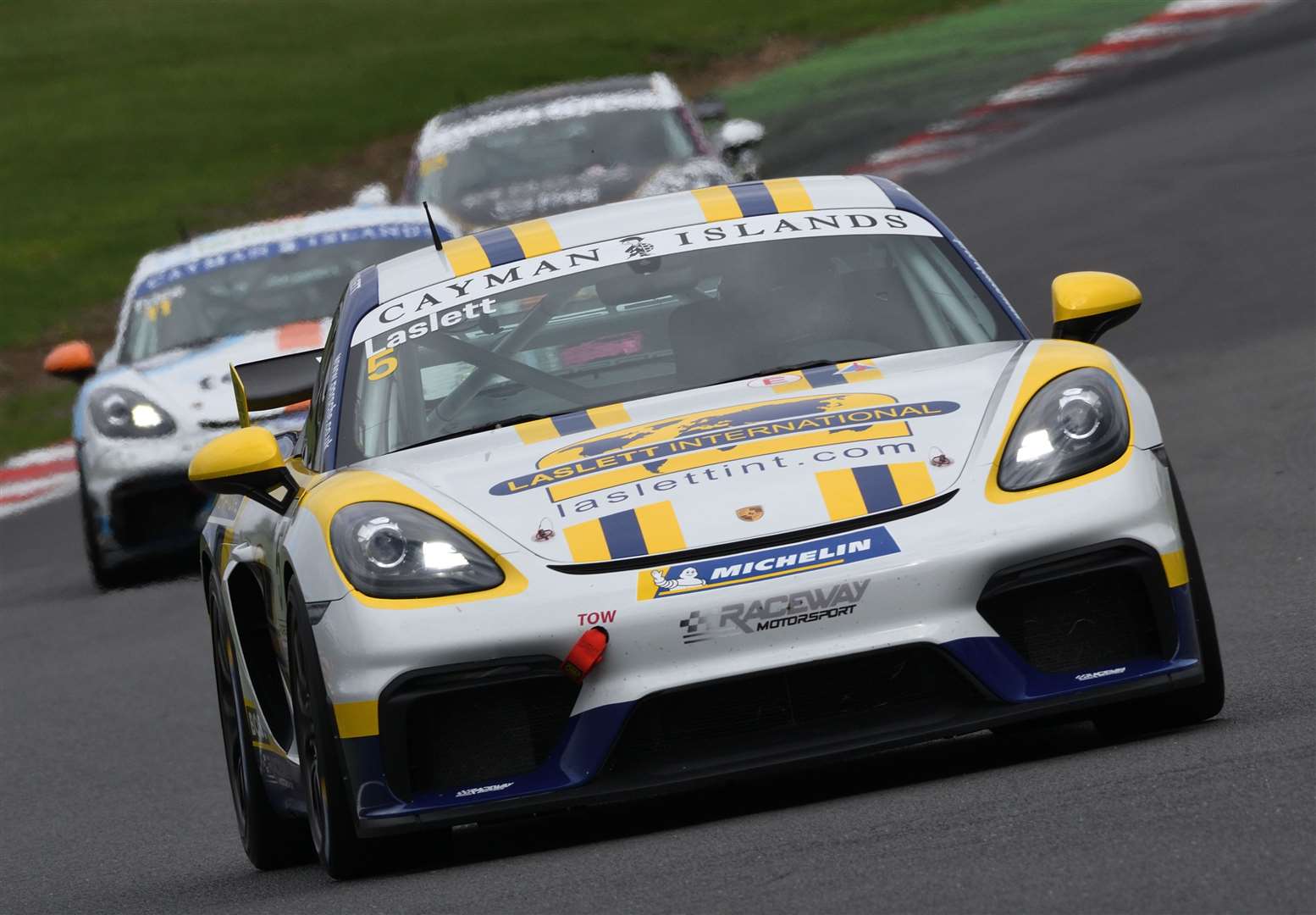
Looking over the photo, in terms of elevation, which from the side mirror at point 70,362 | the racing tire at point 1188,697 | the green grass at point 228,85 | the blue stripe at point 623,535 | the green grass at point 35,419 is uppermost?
the blue stripe at point 623,535

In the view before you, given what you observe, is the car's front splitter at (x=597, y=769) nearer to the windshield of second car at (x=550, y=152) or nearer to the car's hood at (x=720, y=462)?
the car's hood at (x=720, y=462)

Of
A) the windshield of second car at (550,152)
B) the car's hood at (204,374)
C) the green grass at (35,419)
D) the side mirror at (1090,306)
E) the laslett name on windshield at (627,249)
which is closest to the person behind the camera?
the side mirror at (1090,306)

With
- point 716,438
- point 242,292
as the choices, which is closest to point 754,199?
point 716,438

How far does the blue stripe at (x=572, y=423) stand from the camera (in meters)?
5.68

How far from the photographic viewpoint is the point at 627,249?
650cm

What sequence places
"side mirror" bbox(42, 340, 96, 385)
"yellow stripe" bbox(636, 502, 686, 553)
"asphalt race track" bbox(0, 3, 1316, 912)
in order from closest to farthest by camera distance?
"asphalt race track" bbox(0, 3, 1316, 912), "yellow stripe" bbox(636, 502, 686, 553), "side mirror" bbox(42, 340, 96, 385)

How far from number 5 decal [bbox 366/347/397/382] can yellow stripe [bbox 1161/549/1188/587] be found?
1932 millimetres

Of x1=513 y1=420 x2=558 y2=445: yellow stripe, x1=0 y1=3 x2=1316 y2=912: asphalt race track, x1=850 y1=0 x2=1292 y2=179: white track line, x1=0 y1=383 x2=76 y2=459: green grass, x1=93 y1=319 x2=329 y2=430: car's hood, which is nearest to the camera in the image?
x1=0 y1=3 x2=1316 y2=912: asphalt race track

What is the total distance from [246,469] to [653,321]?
1.05 meters

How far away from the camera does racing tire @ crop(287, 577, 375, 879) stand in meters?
5.16

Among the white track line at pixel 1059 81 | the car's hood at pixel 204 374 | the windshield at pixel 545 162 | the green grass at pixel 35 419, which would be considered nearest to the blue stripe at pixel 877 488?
the car's hood at pixel 204 374

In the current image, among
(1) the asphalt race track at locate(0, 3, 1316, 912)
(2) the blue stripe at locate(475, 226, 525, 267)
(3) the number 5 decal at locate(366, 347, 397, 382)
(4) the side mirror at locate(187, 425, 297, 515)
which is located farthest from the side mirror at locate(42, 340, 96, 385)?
(4) the side mirror at locate(187, 425, 297, 515)

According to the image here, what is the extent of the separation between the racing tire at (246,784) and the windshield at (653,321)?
803 mm

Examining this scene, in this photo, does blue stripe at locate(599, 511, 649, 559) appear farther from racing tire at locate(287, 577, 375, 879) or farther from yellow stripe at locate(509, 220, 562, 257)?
yellow stripe at locate(509, 220, 562, 257)
